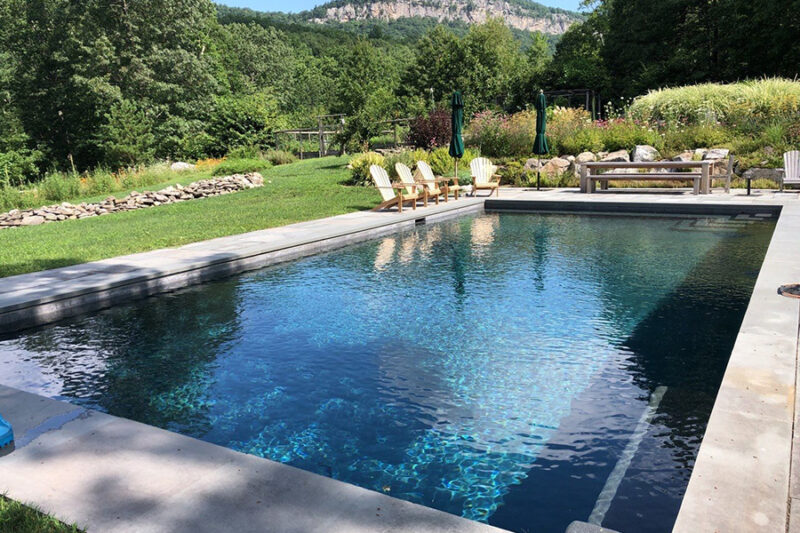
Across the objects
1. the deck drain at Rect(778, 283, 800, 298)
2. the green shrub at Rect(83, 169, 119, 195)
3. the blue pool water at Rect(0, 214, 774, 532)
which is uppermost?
the green shrub at Rect(83, 169, 119, 195)

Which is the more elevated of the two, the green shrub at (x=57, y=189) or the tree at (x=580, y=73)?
the tree at (x=580, y=73)

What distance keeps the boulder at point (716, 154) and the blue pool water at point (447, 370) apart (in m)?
7.82

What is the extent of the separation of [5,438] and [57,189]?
1481cm

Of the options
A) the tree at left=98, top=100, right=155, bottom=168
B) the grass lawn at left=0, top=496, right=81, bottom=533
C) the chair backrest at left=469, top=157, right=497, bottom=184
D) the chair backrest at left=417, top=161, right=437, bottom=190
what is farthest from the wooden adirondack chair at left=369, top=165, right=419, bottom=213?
the tree at left=98, top=100, right=155, bottom=168

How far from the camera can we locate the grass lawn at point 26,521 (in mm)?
2074

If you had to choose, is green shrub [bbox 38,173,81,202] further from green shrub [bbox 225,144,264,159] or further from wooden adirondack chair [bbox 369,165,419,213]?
wooden adirondack chair [bbox 369,165,419,213]

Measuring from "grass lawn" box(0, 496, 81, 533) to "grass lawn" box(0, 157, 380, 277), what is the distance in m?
5.23

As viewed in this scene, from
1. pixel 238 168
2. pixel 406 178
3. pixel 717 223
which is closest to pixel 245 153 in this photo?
pixel 238 168

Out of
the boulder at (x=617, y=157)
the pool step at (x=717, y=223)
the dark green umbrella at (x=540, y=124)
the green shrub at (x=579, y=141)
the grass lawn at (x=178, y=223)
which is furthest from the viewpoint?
the green shrub at (x=579, y=141)

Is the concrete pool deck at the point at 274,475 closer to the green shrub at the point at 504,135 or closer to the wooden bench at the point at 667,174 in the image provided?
the wooden bench at the point at 667,174

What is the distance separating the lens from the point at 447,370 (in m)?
4.19

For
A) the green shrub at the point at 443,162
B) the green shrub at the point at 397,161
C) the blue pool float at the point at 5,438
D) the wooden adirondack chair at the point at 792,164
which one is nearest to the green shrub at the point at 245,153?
the green shrub at the point at 397,161

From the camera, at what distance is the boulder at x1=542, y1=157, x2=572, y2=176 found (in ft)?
52.2

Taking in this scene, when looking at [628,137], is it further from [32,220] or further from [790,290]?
[32,220]
